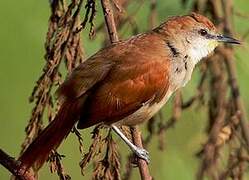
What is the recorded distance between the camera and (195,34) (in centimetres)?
415

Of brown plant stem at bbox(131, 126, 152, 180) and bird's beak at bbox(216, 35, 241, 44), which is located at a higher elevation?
bird's beak at bbox(216, 35, 241, 44)

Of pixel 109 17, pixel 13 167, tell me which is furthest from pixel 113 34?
pixel 13 167

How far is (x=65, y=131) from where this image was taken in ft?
11.0

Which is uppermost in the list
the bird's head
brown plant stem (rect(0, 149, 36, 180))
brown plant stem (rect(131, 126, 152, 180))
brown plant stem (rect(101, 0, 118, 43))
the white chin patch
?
brown plant stem (rect(101, 0, 118, 43))

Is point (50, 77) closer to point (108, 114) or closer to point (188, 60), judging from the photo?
point (108, 114)

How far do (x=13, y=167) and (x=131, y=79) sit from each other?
86 cm

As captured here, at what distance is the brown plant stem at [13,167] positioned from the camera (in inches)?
116

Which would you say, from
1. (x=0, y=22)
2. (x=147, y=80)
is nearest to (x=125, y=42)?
(x=147, y=80)

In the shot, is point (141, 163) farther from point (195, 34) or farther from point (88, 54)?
point (88, 54)

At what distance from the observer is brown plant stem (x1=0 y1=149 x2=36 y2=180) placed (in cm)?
295

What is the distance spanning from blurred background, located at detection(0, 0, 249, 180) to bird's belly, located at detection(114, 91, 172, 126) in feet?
1.27

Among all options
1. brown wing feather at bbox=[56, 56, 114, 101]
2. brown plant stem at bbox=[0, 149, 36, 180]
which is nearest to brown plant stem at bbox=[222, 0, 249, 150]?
brown wing feather at bbox=[56, 56, 114, 101]

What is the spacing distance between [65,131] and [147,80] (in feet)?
1.72

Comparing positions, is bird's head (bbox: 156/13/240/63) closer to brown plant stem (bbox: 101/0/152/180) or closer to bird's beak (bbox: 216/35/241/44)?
bird's beak (bbox: 216/35/241/44)
